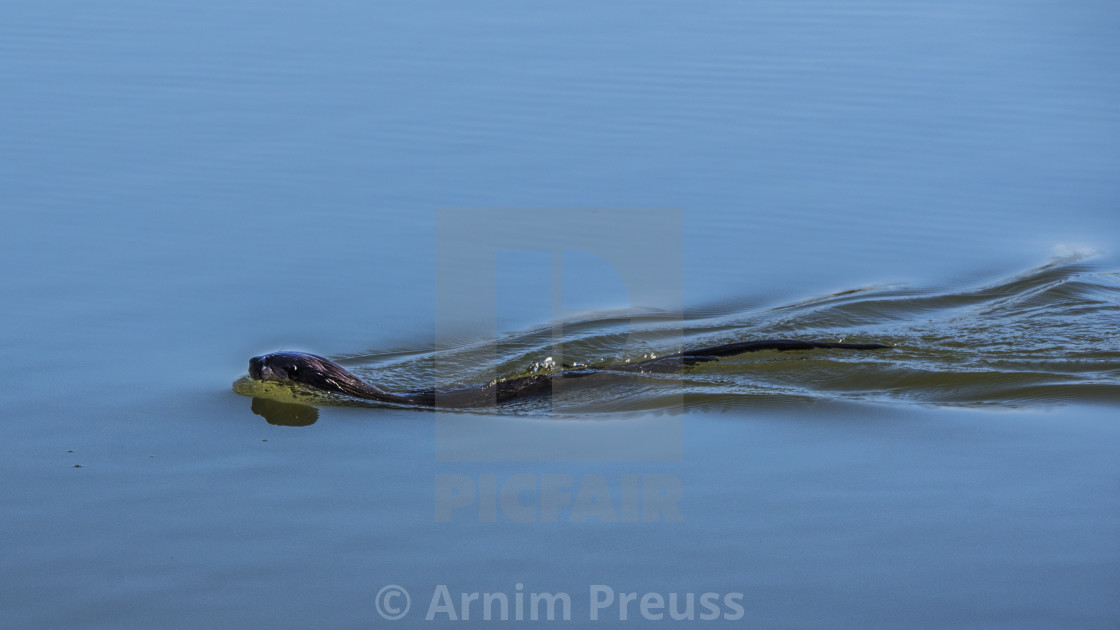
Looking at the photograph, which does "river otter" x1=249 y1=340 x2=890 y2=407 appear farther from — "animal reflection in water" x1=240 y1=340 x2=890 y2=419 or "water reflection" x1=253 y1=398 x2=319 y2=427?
"water reflection" x1=253 y1=398 x2=319 y2=427

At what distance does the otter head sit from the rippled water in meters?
0.22

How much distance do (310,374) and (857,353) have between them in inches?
145

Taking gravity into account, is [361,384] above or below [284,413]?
above

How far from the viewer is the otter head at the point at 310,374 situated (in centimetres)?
762

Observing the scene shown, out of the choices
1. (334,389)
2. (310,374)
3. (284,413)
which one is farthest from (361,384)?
(284,413)

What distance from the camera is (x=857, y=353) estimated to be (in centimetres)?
832

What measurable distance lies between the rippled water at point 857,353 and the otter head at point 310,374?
0.22 m

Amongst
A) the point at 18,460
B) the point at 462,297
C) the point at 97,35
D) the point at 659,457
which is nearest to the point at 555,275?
the point at 462,297

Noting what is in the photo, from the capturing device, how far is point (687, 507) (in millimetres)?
6266

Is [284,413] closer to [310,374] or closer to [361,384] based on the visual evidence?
[310,374]

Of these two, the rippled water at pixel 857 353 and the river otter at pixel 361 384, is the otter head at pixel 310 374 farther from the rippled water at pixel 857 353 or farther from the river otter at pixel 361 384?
the rippled water at pixel 857 353

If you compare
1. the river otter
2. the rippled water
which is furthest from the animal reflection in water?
the rippled water

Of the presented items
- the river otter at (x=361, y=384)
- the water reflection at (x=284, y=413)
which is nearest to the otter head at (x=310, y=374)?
the river otter at (x=361, y=384)

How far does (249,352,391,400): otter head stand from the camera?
7.62 meters
